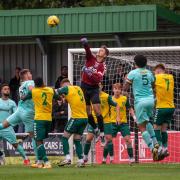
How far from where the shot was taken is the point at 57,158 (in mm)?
29312

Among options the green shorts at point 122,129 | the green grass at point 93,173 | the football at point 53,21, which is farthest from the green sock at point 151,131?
the football at point 53,21

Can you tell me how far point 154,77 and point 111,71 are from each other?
A: 6.35 m

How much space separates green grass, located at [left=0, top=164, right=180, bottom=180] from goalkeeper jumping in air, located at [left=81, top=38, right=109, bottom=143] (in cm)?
140

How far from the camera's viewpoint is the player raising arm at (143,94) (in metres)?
22.8

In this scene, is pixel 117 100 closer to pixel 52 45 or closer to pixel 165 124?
pixel 165 124

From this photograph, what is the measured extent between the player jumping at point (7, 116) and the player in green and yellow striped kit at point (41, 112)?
2.95m

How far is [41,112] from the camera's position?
24.2 metres

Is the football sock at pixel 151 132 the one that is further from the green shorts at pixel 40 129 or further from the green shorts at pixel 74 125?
the green shorts at pixel 40 129

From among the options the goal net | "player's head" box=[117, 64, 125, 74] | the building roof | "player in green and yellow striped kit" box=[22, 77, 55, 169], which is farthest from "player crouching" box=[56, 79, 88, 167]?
the building roof

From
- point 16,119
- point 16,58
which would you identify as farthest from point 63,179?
point 16,58

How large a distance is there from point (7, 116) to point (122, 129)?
3.05 meters

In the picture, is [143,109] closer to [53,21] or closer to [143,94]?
[143,94]

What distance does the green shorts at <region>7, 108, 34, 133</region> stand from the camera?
2595 cm

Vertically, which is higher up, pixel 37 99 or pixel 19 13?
pixel 19 13
